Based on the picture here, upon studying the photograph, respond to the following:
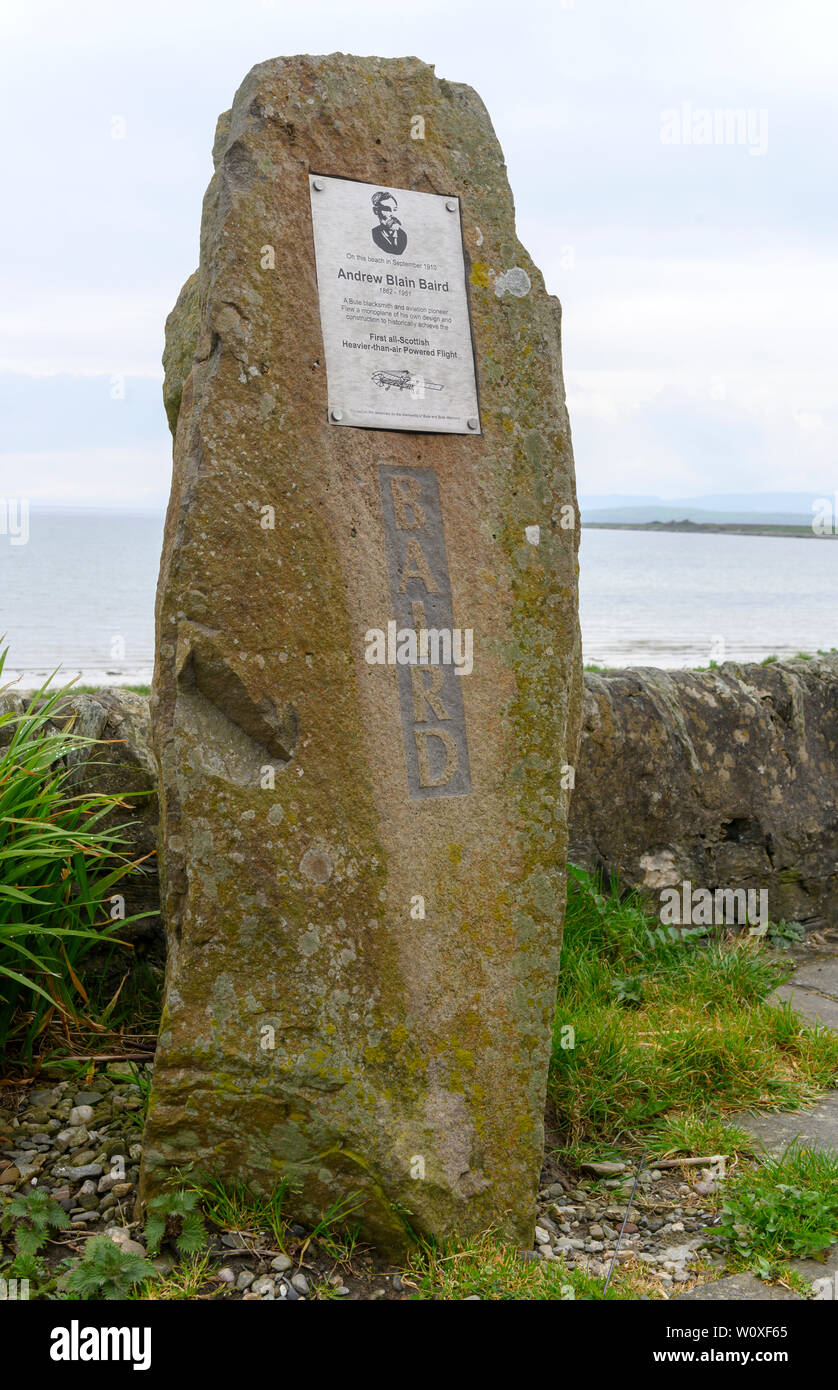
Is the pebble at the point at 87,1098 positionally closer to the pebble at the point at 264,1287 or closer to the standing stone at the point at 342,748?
the standing stone at the point at 342,748

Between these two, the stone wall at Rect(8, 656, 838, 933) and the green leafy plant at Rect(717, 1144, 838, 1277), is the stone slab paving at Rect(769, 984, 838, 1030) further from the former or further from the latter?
the green leafy plant at Rect(717, 1144, 838, 1277)

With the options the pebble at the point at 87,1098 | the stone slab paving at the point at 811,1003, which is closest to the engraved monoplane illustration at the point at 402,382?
the pebble at the point at 87,1098

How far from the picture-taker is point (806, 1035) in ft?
13.1

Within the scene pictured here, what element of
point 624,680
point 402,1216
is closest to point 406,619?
point 402,1216

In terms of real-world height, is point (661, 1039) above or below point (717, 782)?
below

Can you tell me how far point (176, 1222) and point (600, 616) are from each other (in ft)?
87.0

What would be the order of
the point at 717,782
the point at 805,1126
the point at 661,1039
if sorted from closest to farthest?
the point at 805,1126
the point at 661,1039
the point at 717,782

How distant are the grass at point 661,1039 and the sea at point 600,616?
6.87 ft

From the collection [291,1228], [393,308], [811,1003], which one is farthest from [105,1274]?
[811,1003]

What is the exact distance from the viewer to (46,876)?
141 inches

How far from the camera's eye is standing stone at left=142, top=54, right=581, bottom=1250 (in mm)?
2848

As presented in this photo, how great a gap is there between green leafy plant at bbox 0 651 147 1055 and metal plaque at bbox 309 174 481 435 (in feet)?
4.71

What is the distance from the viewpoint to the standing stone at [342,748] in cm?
285

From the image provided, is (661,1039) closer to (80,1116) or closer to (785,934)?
(785,934)
